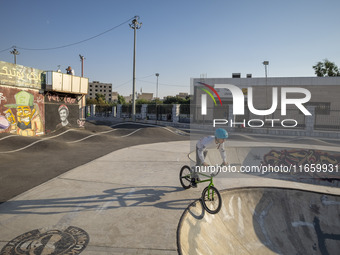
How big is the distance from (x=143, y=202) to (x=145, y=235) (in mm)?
1740

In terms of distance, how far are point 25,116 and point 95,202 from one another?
647 inches

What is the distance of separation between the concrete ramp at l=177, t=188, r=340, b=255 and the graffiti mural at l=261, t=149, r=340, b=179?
488 centimetres

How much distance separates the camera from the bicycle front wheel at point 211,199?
5875mm

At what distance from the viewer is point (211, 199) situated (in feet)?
20.1

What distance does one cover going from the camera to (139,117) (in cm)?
4353

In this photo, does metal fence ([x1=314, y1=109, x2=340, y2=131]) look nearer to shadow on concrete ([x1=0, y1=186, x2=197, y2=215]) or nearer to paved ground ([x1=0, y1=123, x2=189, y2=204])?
paved ground ([x1=0, y1=123, x2=189, y2=204])

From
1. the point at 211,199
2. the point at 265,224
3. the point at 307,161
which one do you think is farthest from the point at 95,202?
the point at 307,161

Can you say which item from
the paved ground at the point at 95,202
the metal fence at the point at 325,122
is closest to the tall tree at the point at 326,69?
the metal fence at the point at 325,122

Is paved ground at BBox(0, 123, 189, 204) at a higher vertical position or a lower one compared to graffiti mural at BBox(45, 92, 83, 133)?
lower

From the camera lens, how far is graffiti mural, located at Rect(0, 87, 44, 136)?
56.5 ft

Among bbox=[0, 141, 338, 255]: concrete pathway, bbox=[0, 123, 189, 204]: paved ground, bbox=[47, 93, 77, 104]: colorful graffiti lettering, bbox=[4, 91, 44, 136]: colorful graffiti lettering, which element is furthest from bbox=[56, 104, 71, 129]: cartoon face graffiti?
bbox=[0, 141, 338, 255]: concrete pathway

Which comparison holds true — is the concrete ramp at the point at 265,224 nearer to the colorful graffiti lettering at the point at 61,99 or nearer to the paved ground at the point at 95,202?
the paved ground at the point at 95,202

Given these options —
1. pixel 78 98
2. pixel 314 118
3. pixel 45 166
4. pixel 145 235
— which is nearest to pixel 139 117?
pixel 78 98

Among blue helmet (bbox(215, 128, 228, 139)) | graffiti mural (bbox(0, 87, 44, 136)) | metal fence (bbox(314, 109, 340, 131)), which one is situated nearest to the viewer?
blue helmet (bbox(215, 128, 228, 139))
